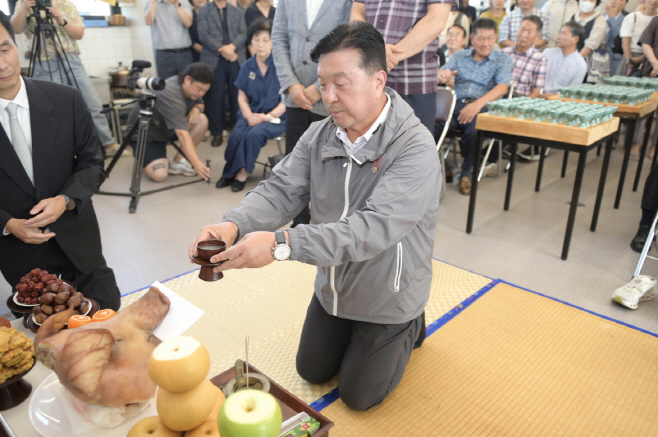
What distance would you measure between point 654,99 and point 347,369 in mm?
3293

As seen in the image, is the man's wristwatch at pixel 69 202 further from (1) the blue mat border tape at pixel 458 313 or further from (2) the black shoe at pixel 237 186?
(2) the black shoe at pixel 237 186

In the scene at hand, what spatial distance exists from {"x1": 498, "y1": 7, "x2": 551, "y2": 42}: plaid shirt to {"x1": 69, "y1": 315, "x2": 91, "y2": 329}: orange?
5411mm

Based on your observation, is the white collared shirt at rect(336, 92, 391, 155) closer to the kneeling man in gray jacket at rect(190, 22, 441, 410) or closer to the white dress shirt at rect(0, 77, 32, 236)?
the kneeling man in gray jacket at rect(190, 22, 441, 410)

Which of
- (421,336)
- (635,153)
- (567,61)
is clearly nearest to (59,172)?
(421,336)

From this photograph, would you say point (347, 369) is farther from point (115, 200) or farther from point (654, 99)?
point (654, 99)

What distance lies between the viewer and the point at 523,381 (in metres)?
1.87

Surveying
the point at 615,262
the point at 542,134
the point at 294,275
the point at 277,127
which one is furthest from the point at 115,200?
the point at 615,262

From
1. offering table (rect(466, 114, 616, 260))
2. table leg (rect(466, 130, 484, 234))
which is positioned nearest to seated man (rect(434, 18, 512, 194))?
table leg (rect(466, 130, 484, 234))

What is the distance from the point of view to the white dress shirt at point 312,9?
2605 millimetres

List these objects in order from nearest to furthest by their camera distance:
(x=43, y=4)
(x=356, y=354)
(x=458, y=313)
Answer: (x=356, y=354), (x=458, y=313), (x=43, y=4)

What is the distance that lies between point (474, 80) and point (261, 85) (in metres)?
1.75

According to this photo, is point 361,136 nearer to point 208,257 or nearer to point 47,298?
point 208,257

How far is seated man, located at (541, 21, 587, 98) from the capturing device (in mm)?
4781

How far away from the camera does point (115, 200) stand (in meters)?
3.75
